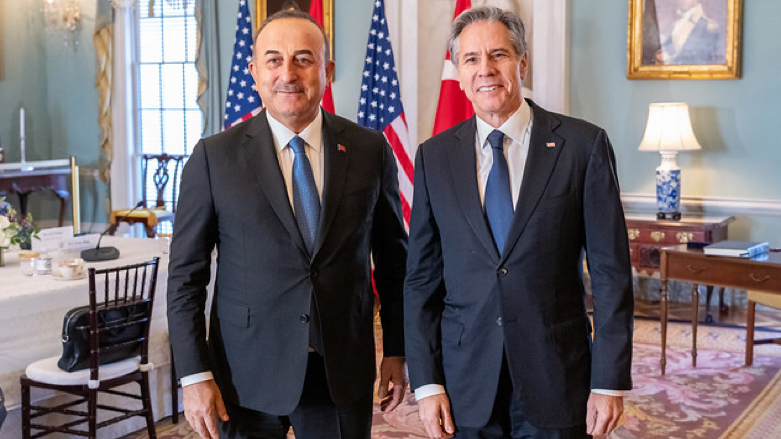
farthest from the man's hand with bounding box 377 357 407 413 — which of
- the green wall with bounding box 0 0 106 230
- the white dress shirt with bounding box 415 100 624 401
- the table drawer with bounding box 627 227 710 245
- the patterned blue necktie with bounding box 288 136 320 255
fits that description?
the green wall with bounding box 0 0 106 230

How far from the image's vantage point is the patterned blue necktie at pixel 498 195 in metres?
2.14

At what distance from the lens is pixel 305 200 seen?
2.30m

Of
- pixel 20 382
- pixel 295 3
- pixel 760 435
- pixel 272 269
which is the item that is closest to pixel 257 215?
pixel 272 269

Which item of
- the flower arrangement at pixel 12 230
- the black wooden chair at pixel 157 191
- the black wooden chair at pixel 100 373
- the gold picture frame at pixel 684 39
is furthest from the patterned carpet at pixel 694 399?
the black wooden chair at pixel 157 191

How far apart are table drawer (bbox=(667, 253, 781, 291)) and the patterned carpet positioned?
643 mm

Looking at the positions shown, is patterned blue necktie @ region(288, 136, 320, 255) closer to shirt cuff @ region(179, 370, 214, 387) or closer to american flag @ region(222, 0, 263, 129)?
shirt cuff @ region(179, 370, 214, 387)

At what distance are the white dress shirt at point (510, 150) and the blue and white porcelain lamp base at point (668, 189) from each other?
16.9 ft

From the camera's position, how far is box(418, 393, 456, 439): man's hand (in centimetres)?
221

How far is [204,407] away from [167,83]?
8276 mm

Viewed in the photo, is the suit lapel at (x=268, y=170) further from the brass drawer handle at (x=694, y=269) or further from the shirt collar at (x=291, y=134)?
the brass drawer handle at (x=694, y=269)

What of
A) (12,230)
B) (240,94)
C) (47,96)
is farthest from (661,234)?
(47,96)

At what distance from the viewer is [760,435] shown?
463cm

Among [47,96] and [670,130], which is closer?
[670,130]

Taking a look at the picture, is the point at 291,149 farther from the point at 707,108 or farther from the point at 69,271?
the point at 707,108
